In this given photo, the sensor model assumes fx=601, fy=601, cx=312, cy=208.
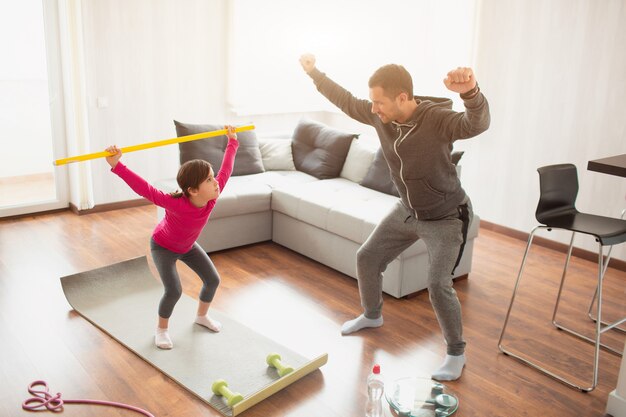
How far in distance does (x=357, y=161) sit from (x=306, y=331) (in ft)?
6.23

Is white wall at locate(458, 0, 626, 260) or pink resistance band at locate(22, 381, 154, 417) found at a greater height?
white wall at locate(458, 0, 626, 260)

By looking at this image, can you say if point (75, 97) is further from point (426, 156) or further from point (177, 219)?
point (426, 156)

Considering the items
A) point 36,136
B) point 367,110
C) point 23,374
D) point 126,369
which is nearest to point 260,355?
point 126,369

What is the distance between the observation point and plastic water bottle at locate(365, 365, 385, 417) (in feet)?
8.42

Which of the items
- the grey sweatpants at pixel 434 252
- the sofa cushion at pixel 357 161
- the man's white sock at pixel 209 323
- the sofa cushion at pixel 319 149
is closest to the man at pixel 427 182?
the grey sweatpants at pixel 434 252

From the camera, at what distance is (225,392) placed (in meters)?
2.57

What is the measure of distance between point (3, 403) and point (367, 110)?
2.12 m

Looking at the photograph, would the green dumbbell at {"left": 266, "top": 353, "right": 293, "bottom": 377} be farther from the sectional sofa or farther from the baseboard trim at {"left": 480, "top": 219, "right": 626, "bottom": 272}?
the baseboard trim at {"left": 480, "top": 219, "right": 626, "bottom": 272}

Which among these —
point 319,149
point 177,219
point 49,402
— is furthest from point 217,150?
point 49,402

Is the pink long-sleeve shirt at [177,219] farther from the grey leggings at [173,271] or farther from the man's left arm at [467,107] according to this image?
the man's left arm at [467,107]

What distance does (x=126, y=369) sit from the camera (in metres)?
2.85

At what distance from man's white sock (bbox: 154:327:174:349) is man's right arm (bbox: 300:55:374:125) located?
146 centimetres

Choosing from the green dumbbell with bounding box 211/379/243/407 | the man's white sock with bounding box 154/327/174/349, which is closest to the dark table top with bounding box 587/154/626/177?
the green dumbbell with bounding box 211/379/243/407

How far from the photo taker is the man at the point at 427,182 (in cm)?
264
